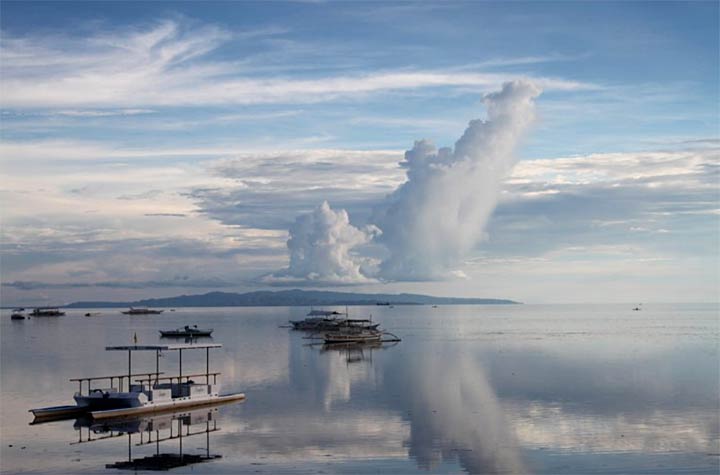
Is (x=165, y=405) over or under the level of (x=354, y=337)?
under

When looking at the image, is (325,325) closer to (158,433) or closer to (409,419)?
(409,419)

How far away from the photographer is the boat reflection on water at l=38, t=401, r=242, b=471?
32950 mm

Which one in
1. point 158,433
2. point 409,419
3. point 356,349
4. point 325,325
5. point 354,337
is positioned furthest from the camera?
point 325,325

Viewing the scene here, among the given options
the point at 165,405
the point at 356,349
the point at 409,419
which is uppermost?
the point at 356,349

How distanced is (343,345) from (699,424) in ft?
221

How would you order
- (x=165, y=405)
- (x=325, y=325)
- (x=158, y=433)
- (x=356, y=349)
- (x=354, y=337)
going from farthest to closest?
(x=325, y=325), (x=354, y=337), (x=356, y=349), (x=165, y=405), (x=158, y=433)

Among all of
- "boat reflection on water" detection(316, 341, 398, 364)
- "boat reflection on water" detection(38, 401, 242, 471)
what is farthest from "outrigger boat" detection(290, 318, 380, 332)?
"boat reflection on water" detection(38, 401, 242, 471)

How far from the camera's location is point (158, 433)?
3866 centimetres

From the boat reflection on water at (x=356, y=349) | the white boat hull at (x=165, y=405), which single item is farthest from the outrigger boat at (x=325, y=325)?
the white boat hull at (x=165, y=405)

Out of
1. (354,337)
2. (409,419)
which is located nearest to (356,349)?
(354,337)

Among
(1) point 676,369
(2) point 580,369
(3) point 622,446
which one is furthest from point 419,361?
(3) point 622,446

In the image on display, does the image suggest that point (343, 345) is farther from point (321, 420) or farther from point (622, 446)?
point (622, 446)

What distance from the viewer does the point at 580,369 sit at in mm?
69188

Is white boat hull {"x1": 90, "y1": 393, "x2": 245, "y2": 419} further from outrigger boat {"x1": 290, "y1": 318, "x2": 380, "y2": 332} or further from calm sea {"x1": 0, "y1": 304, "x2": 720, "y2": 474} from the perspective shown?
outrigger boat {"x1": 290, "y1": 318, "x2": 380, "y2": 332}
